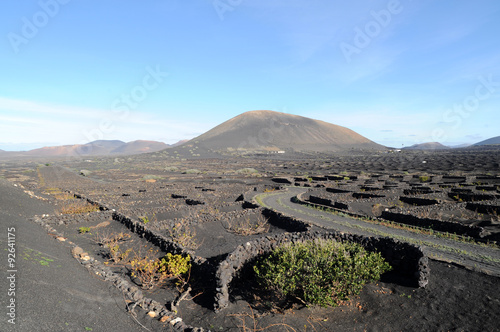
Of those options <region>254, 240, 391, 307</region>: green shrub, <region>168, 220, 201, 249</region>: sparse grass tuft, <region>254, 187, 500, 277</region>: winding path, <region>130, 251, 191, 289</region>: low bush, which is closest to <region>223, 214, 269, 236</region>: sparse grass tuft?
<region>168, 220, 201, 249</region>: sparse grass tuft

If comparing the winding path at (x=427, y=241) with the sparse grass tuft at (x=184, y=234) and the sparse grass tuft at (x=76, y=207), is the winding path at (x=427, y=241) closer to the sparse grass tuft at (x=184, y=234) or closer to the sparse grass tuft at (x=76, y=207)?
the sparse grass tuft at (x=184, y=234)

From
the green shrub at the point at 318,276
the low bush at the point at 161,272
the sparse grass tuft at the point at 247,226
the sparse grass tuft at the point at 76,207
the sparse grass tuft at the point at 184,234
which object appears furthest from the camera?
the sparse grass tuft at the point at 76,207

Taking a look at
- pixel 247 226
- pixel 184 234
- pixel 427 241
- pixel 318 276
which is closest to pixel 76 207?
pixel 184 234

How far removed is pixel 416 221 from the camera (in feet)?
54.6

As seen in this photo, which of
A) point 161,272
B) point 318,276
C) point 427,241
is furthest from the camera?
point 427,241

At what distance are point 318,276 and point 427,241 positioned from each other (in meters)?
9.05

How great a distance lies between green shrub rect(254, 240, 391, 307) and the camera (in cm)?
781

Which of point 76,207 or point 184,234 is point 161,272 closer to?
point 184,234

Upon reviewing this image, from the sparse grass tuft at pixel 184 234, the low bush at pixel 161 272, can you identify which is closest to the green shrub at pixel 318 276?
the low bush at pixel 161 272

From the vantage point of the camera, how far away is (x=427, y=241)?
44.7ft

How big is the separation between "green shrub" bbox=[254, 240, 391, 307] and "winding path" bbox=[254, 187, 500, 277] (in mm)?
4600

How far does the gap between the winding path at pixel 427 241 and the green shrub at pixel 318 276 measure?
460 centimetres

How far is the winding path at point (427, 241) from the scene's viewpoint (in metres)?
10.8

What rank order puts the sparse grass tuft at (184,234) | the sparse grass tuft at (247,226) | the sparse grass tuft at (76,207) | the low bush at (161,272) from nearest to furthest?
the low bush at (161,272) → the sparse grass tuft at (184,234) → the sparse grass tuft at (247,226) → the sparse grass tuft at (76,207)
